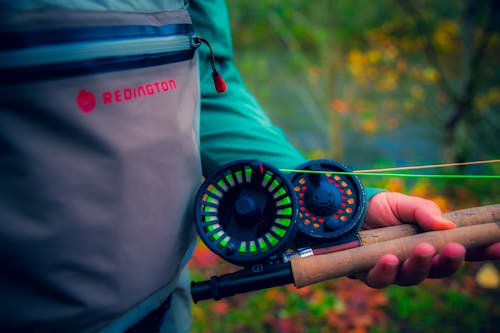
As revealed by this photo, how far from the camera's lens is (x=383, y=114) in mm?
7594

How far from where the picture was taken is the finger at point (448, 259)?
3.46 feet

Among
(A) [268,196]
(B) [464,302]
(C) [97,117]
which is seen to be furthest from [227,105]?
(B) [464,302]

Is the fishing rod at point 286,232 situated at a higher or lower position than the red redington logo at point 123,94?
lower

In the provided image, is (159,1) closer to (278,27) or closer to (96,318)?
(96,318)

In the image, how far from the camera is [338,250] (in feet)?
3.68

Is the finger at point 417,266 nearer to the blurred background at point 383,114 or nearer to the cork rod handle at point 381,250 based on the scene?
the cork rod handle at point 381,250

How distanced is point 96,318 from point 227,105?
0.75m

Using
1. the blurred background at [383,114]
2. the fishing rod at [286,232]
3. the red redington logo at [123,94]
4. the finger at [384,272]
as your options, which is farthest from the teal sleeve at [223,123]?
the blurred background at [383,114]

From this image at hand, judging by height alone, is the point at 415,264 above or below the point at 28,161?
below

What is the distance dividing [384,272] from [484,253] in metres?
0.32

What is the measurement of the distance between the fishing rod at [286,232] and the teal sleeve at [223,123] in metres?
0.15

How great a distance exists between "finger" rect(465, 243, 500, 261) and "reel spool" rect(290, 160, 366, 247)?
339 mm

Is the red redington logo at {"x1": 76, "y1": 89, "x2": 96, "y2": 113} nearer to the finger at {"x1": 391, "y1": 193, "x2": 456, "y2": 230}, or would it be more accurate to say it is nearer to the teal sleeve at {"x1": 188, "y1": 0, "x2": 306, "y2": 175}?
the teal sleeve at {"x1": 188, "y1": 0, "x2": 306, "y2": 175}

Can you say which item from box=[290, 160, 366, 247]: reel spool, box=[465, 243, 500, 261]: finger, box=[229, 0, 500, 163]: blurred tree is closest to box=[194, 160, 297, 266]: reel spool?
box=[290, 160, 366, 247]: reel spool
